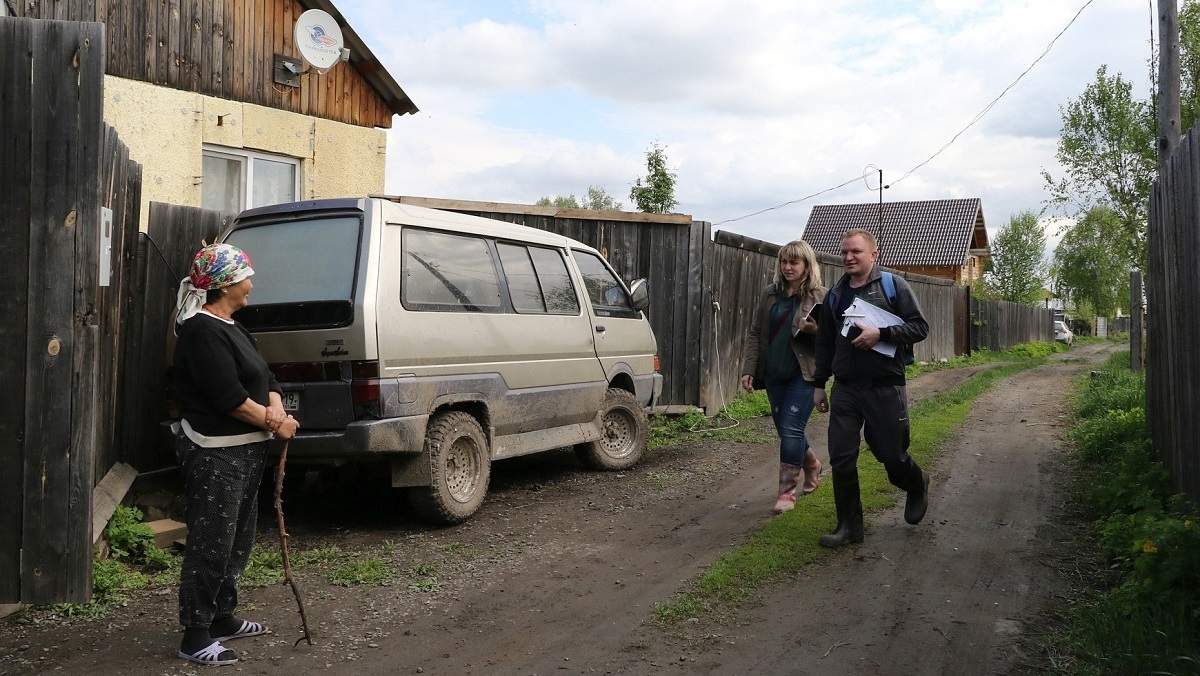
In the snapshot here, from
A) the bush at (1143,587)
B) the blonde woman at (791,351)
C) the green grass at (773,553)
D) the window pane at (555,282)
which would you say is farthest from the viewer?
the window pane at (555,282)

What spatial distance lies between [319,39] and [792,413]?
8.00 metres

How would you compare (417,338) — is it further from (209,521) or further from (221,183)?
(221,183)

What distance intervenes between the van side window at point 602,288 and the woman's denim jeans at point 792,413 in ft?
6.45

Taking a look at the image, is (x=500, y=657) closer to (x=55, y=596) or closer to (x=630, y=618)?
(x=630, y=618)

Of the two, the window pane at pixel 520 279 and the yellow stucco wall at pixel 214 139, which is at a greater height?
the yellow stucco wall at pixel 214 139

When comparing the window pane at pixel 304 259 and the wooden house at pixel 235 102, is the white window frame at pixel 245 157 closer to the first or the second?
the wooden house at pixel 235 102

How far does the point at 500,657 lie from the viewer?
413cm

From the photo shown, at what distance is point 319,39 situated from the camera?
38.5 feet

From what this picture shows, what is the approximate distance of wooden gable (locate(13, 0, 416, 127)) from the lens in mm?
9820

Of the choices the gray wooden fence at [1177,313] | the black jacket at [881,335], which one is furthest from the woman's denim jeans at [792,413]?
the gray wooden fence at [1177,313]

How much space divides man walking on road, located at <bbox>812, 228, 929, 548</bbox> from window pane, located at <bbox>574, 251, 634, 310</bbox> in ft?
8.87

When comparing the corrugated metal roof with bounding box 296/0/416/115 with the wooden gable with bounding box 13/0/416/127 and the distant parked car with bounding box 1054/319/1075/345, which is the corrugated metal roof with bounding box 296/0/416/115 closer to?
the wooden gable with bounding box 13/0/416/127

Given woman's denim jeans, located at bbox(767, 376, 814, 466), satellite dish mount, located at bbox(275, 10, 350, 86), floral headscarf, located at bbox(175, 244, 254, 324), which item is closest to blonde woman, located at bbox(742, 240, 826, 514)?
woman's denim jeans, located at bbox(767, 376, 814, 466)

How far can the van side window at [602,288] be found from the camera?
8328mm
